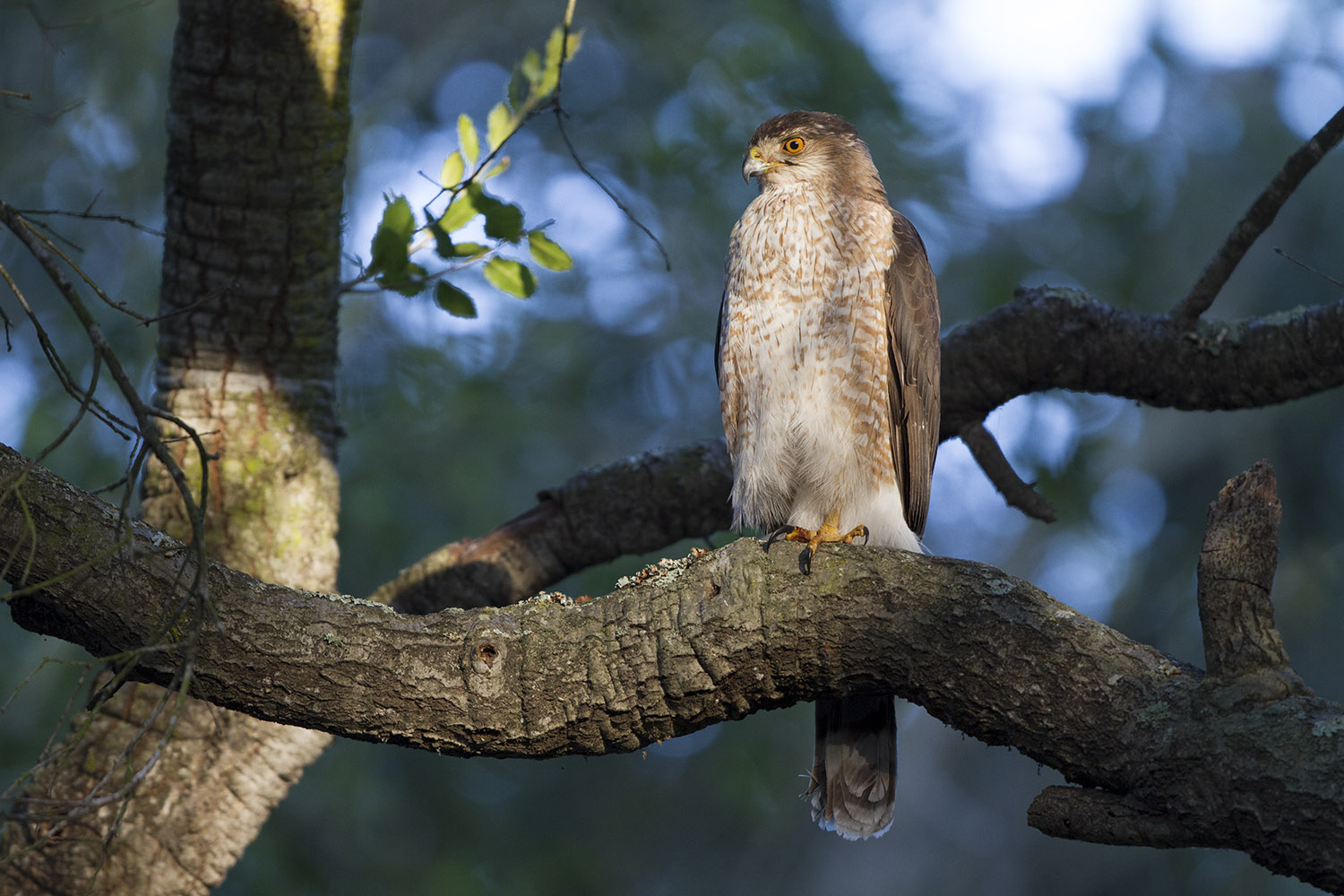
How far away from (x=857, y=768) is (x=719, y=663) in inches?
37.1

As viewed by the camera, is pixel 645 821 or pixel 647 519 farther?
pixel 645 821

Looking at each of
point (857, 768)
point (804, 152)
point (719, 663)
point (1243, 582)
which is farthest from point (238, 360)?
point (1243, 582)

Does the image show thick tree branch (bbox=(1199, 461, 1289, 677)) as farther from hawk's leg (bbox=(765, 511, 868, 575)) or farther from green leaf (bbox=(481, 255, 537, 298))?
green leaf (bbox=(481, 255, 537, 298))

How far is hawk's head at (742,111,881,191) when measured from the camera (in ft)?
12.3

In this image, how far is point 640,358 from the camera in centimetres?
1209

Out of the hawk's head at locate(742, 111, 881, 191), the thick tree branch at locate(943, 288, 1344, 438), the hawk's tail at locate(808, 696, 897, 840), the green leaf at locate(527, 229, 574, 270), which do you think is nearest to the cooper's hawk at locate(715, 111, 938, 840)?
the hawk's head at locate(742, 111, 881, 191)

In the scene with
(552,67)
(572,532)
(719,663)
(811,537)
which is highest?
(552,67)

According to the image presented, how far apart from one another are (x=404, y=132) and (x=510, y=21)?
191cm

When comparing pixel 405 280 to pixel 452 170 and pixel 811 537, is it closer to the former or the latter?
pixel 452 170

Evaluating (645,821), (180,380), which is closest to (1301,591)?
(645,821)

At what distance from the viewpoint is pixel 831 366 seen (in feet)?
10.8

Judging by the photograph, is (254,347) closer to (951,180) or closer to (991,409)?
(991,409)

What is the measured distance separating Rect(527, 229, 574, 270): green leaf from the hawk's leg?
941mm

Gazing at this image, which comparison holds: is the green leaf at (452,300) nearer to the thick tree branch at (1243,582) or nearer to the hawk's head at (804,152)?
the hawk's head at (804,152)
